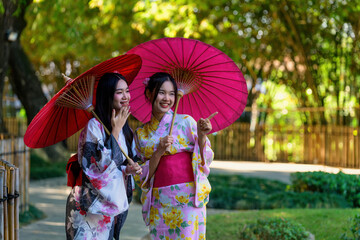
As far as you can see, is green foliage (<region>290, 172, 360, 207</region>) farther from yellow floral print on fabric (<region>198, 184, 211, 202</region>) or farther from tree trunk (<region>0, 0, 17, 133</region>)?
tree trunk (<region>0, 0, 17, 133</region>)

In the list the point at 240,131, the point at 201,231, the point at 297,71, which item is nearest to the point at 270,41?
the point at 297,71

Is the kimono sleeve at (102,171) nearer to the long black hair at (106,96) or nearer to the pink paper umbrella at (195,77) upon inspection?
the long black hair at (106,96)

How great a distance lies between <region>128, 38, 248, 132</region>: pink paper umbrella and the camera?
153 inches

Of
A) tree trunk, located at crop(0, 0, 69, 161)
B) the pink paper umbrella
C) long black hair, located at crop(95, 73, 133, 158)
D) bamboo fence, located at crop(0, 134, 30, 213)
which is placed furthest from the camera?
tree trunk, located at crop(0, 0, 69, 161)

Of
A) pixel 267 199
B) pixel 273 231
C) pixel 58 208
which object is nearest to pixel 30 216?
pixel 58 208

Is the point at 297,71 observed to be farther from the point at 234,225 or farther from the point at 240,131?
the point at 234,225

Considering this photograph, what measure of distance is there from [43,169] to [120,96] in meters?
9.46

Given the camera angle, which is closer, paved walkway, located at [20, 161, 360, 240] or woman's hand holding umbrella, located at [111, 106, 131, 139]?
woman's hand holding umbrella, located at [111, 106, 131, 139]

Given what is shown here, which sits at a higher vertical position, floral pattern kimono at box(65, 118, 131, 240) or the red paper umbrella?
the red paper umbrella

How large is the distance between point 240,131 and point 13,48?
8.59m

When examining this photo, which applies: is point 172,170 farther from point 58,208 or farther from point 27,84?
point 27,84

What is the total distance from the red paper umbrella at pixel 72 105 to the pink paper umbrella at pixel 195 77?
0.14 m

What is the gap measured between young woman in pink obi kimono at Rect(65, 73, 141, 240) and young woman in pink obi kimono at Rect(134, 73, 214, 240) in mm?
201

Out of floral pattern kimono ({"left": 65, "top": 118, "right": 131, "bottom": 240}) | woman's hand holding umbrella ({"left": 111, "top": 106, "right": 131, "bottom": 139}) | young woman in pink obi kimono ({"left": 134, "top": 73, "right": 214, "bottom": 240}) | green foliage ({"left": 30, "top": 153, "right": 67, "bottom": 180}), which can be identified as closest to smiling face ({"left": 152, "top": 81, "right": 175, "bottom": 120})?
young woman in pink obi kimono ({"left": 134, "top": 73, "right": 214, "bottom": 240})
